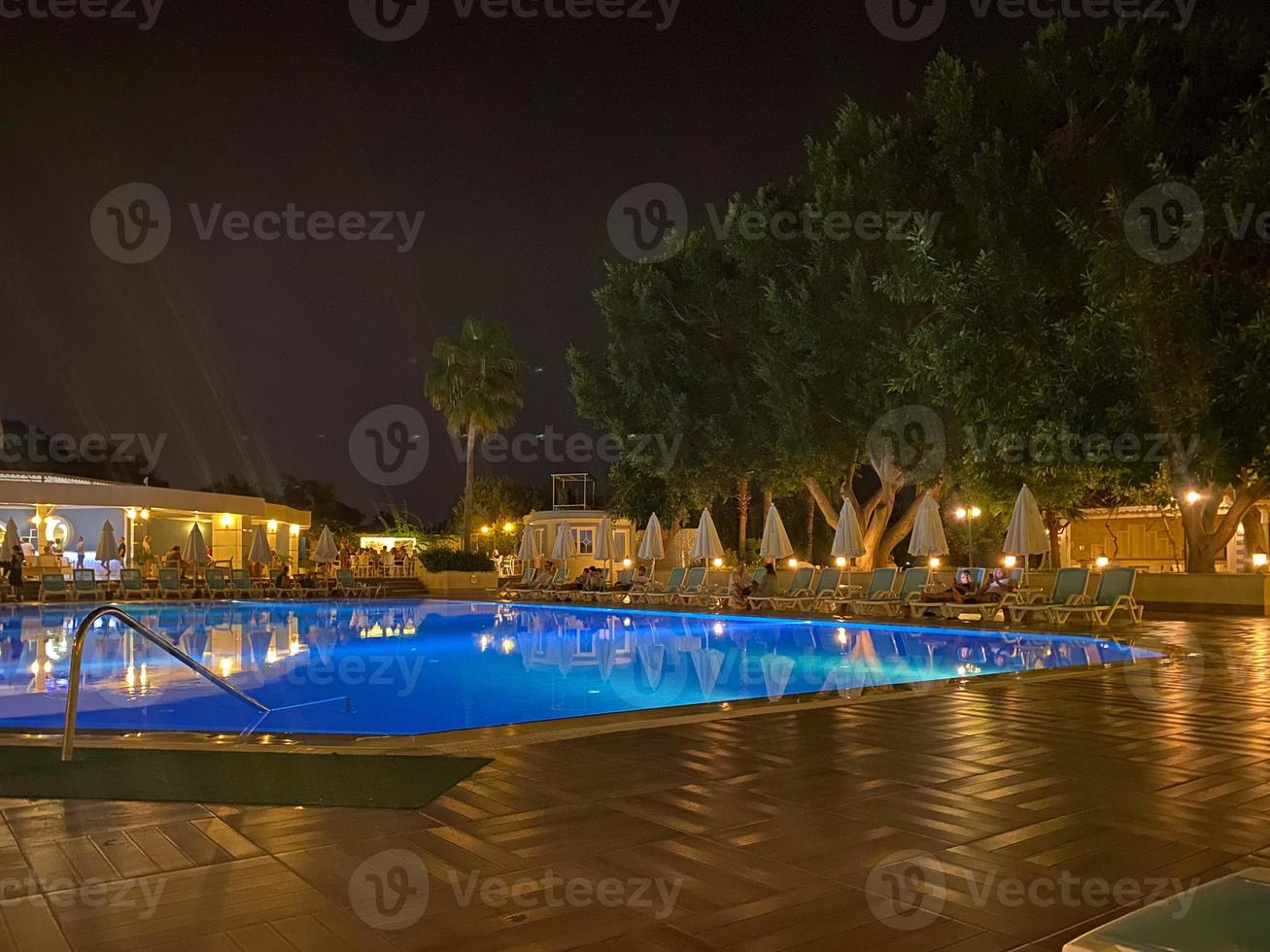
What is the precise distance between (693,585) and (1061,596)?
27.7ft

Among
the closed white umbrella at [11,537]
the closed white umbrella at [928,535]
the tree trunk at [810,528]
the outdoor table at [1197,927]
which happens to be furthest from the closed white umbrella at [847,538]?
the closed white umbrella at [11,537]

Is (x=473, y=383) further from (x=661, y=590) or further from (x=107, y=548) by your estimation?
(x=661, y=590)

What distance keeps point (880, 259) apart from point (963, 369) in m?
8.32

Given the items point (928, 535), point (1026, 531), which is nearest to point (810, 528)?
point (928, 535)

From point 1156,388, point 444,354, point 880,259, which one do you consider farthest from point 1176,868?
point 444,354

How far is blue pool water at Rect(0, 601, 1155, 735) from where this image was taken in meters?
7.88

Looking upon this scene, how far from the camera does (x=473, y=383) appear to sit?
32000mm

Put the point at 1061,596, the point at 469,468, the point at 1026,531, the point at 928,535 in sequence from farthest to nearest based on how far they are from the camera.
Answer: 1. the point at 469,468
2. the point at 928,535
3. the point at 1026,531
4. the point at 1061,596

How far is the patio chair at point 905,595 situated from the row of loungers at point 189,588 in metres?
14.3

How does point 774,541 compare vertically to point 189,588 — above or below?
above

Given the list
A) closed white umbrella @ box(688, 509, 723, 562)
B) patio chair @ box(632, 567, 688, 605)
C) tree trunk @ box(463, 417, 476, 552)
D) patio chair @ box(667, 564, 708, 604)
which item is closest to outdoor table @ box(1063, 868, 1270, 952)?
patio chair @ box(667, 564, 708, 604)

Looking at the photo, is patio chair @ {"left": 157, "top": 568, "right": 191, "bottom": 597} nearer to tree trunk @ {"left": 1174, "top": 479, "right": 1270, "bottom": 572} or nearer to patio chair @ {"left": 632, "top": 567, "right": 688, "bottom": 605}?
patio chair @ {"left": 632, "top": 567, "right": 688, "bottom": 605}

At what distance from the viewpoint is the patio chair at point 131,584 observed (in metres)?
23.7

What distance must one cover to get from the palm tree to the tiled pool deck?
27063 millimetres
